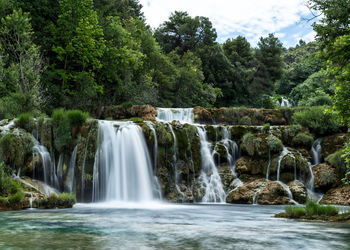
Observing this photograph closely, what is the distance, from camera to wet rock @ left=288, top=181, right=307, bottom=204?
16.8 metres

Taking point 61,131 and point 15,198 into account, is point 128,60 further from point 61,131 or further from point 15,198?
point 15,198

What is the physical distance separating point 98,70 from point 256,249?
83.5 ft

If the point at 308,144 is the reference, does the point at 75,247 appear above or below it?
below

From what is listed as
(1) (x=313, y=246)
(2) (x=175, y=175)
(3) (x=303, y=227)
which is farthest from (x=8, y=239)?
(2) (x=175, y=175)

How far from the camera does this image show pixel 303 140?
65.7ft

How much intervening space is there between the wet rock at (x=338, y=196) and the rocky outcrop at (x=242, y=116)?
1021 centimetres

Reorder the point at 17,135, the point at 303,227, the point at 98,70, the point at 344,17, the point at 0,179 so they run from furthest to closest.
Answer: the point at 98,70, the point at 17,135, the point at 0,179, the point at 303,227, the point at 344,17

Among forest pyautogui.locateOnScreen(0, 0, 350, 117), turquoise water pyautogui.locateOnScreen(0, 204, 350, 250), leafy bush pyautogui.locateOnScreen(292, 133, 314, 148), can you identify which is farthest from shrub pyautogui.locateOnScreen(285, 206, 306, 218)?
leafy bush pyautogui.locateOnScreen(292, 133, 314, 148)

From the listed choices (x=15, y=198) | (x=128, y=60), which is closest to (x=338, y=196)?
(x=15, y=198)

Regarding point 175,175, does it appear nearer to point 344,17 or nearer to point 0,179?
point 0,179

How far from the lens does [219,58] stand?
148ft

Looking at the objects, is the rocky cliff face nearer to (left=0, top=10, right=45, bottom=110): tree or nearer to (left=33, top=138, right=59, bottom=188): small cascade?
(left=33, top=138, right=59, bottom=188): small cascade

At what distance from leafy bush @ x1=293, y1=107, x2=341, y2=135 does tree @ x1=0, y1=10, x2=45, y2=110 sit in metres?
17.9

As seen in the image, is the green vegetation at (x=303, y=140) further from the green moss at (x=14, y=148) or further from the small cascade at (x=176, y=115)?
the green moss at (x=14, y=148)
